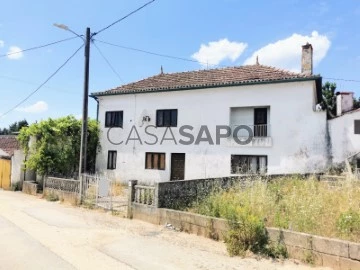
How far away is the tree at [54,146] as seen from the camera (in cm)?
1878

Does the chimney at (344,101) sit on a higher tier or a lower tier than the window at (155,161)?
higher

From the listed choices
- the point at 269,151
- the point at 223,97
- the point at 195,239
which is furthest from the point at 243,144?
the point at 195,239

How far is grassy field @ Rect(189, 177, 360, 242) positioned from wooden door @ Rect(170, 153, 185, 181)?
32.9 feet

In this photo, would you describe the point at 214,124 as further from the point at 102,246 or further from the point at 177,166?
the point at 102,246

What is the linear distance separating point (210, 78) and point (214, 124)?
10.6ft

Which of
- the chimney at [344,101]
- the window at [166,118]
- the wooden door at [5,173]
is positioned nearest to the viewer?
the wooden door at [5,173]

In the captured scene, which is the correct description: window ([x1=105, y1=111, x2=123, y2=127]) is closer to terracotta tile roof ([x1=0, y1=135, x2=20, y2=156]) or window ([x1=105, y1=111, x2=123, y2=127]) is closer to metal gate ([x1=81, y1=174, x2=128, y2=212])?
terracotta tile roof ([x1=0, y1=135, x2=20, y2=156])

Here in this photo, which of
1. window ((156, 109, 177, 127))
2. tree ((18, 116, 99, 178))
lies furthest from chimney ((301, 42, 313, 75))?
tree ((18, 116, 99, 178))

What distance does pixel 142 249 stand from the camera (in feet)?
25.7

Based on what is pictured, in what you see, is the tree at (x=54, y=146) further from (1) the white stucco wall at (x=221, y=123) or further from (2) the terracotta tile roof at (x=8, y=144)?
(2) the terracotta tile roof at (x=8, y=144)

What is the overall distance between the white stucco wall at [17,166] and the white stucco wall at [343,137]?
1733 centimetres

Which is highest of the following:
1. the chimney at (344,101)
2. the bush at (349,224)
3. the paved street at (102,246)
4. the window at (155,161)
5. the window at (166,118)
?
the chimney at (344,101)

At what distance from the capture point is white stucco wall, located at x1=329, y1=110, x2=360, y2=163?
18172mm

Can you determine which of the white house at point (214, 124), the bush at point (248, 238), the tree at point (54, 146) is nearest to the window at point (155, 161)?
the white house at point (214, 124)
